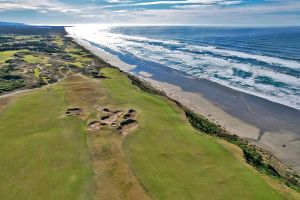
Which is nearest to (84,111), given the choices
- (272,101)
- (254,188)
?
(254,188)

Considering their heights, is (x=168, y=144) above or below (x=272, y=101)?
above

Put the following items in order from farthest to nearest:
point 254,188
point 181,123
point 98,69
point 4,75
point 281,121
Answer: point 98,69 → point 4,75 → point 281,121 → point 181,123 → point 254,188

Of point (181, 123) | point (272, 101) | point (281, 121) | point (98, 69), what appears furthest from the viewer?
point (98, 69)

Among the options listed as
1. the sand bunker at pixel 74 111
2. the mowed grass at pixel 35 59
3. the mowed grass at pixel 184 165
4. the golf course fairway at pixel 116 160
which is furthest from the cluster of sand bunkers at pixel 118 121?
the mowed grass at pixel 35 59

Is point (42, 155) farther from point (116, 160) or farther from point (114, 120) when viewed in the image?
point (114, 120)

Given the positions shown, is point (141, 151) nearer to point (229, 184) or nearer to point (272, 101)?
point (229, 184)

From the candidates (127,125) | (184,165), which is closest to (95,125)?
(127,125)

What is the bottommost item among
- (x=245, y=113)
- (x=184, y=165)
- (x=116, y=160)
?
(x=245, y=113)

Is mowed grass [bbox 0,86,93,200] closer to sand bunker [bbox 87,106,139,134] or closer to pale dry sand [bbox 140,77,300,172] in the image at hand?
sand bunker [bbox 87,106,139,134]
